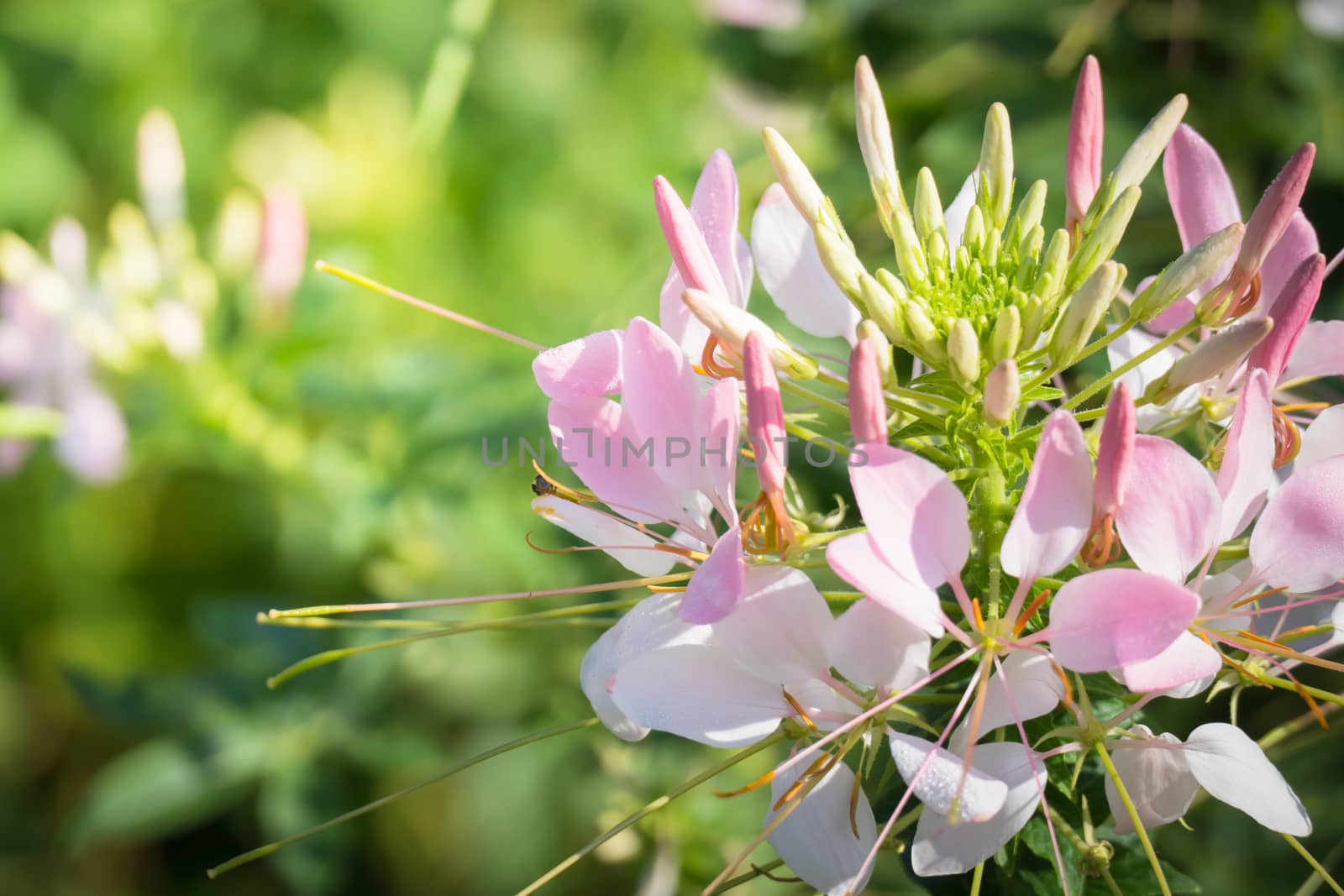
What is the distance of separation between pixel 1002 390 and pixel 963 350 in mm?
44

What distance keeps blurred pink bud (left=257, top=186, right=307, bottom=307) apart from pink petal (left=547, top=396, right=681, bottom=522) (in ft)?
2.64

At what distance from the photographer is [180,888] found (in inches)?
65.6

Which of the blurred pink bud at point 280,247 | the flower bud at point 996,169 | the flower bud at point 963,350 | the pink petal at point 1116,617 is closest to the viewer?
the pink petal at point 1116,617

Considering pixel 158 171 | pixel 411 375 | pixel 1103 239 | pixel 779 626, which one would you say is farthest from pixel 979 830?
pixel 158 171

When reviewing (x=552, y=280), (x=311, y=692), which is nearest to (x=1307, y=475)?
(x=311, y=692)

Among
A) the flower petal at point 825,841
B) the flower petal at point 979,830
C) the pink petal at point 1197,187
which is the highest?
the pink petal at point 1197,187

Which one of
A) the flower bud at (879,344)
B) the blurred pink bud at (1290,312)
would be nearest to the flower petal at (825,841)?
the flower bud at (879,344)

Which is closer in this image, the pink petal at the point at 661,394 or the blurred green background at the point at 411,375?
the pink petal at the point at 661,394

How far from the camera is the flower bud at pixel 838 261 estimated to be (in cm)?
63

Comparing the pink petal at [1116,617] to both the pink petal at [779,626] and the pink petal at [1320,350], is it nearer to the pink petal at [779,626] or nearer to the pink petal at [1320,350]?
the pink petal at [779,626]

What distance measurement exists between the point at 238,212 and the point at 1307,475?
50.1 inches

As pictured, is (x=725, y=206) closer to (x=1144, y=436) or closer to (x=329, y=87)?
(x=1144, y=436)

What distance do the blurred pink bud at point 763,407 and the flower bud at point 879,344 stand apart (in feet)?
0.18

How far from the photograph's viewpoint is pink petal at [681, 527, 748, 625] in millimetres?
504
